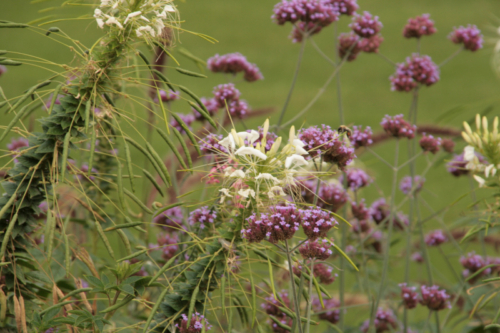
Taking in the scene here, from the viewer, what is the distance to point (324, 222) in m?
0.45

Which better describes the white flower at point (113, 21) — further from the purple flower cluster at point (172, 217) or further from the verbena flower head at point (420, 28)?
the verbena flower head at point (420, 28)

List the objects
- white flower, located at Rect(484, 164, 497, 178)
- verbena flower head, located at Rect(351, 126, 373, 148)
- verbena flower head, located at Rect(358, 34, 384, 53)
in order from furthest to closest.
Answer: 1. verbena flower head, located at Rect(358, 34, 384, 53)
2. verbena flower head, located at Rect(351, 126, 373, 148)
3. white flower, located at Rect(484, 164, 497, 178)

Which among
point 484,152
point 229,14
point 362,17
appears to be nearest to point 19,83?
point 229,14

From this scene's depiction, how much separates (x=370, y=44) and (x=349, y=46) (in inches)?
1.6

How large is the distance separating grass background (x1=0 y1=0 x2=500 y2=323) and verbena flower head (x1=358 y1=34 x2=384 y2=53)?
33.3 inches

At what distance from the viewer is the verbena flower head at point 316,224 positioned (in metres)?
0.44

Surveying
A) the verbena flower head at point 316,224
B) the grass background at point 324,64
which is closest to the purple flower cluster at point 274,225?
the verbena flower head at point 316,224

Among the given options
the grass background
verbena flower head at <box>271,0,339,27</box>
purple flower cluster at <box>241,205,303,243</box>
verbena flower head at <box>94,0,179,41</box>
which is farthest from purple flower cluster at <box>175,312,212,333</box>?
the grass background

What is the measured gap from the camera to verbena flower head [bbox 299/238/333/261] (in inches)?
18.1

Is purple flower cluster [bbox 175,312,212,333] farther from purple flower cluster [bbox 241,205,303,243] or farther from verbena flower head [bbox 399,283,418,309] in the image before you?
verbena flower head [bbox 399,283,418,309]

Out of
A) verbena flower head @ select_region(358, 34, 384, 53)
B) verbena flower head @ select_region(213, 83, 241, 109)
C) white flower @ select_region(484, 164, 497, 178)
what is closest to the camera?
white flower @ select_region(484, 164, 497, 178)

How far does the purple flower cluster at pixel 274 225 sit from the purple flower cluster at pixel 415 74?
511 mm

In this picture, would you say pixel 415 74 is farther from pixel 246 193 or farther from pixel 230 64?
pixel 246 193

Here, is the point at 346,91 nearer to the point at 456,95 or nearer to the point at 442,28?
the point at 456,95
